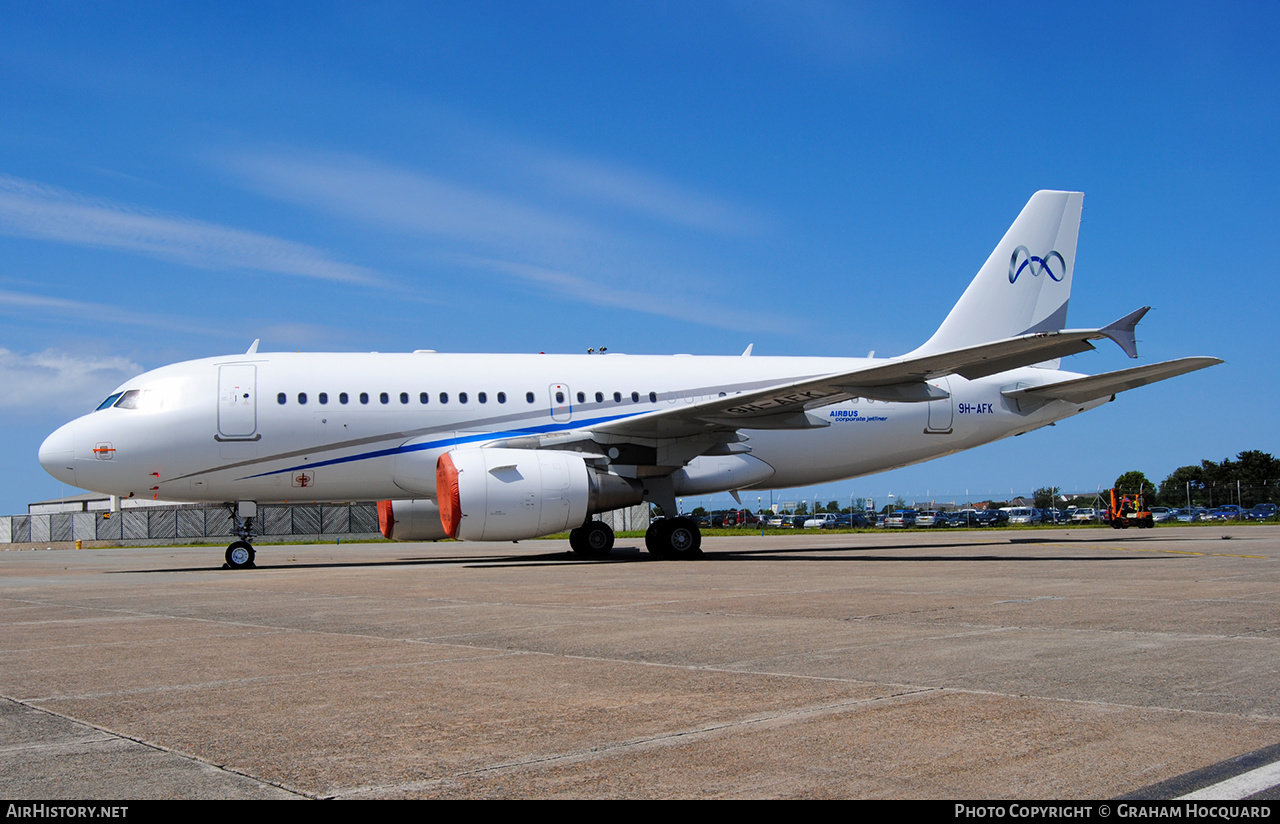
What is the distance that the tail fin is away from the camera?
Result: 70.8ft

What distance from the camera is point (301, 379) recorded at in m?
17.4

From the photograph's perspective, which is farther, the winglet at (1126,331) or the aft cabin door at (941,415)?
the aft cabin door at (941,415)

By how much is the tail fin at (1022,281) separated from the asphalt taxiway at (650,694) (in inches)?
496

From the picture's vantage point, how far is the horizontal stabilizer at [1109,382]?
16500mm

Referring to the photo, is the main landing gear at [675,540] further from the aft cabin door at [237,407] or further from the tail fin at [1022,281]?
the tail fin at [1022,281]

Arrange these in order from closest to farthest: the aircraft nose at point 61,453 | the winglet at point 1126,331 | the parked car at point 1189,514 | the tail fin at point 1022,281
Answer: the winglet at point 1126,331
the aircraft nose at point 61,453
the tail fin at point 1022,281
the parked car at point 1189,514

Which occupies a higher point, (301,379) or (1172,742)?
(301,379)

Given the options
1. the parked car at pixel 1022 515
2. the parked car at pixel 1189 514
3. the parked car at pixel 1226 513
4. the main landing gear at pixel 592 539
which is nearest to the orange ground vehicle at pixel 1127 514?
the parked car at pixel 1022 515

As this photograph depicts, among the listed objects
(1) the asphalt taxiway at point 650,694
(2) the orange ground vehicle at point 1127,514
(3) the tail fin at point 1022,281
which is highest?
(3) the tail fin at point 1022,281

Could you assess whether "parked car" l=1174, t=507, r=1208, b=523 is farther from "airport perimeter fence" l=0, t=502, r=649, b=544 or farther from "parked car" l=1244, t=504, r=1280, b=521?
"airport perimeter fence" l=0, t=502, r=649, b=544

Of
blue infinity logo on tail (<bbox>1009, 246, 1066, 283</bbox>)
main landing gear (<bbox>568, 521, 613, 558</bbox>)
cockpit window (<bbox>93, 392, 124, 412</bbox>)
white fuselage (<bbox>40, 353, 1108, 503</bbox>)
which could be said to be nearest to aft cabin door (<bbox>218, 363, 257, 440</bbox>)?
white fuselage (<bbox>40, 353, 1108, 503</bbox>)

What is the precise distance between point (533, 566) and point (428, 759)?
39.4 feet

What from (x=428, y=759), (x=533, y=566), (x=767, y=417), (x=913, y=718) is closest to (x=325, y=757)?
(x=428, y=759)
